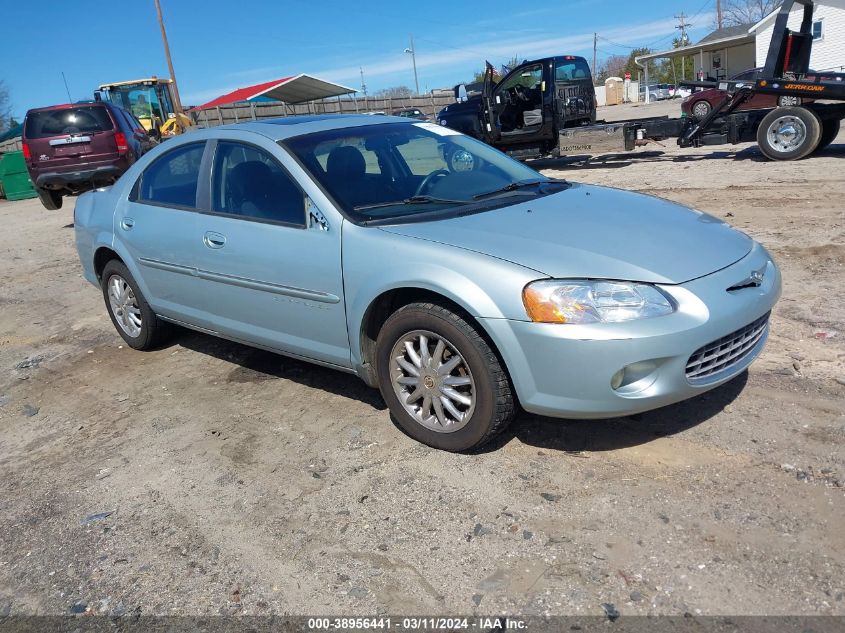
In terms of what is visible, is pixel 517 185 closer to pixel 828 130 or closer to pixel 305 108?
pixel 828 130

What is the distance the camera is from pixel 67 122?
12930mm

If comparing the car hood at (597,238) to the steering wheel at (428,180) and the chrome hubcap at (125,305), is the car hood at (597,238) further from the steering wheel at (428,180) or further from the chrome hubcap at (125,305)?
the chrome hubcap at (125,305)

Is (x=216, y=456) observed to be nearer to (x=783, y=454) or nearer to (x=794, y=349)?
(x=783, y=454)

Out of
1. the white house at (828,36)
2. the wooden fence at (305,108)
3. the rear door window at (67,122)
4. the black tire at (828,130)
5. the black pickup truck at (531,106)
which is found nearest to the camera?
the black tire at (828,130)

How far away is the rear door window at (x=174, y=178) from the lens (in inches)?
178

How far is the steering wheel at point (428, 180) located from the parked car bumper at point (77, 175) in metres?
10.3

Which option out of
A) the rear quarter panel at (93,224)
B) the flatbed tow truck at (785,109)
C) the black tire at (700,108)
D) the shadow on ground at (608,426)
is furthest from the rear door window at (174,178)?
the black tire at (700,108)

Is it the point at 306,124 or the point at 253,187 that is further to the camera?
the point at 306,124

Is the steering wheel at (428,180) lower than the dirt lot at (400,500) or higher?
higher

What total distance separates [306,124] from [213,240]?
90cm

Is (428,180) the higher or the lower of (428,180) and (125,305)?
the higher

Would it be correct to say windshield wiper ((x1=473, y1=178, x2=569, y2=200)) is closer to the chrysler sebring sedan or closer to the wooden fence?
the chrysler sebring sedan

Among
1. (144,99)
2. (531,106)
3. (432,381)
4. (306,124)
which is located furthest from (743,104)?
(144,99)

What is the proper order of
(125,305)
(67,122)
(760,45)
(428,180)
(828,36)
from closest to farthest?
(428,180)
(125,305)
(67,122)
(828,36)
(760,45)
